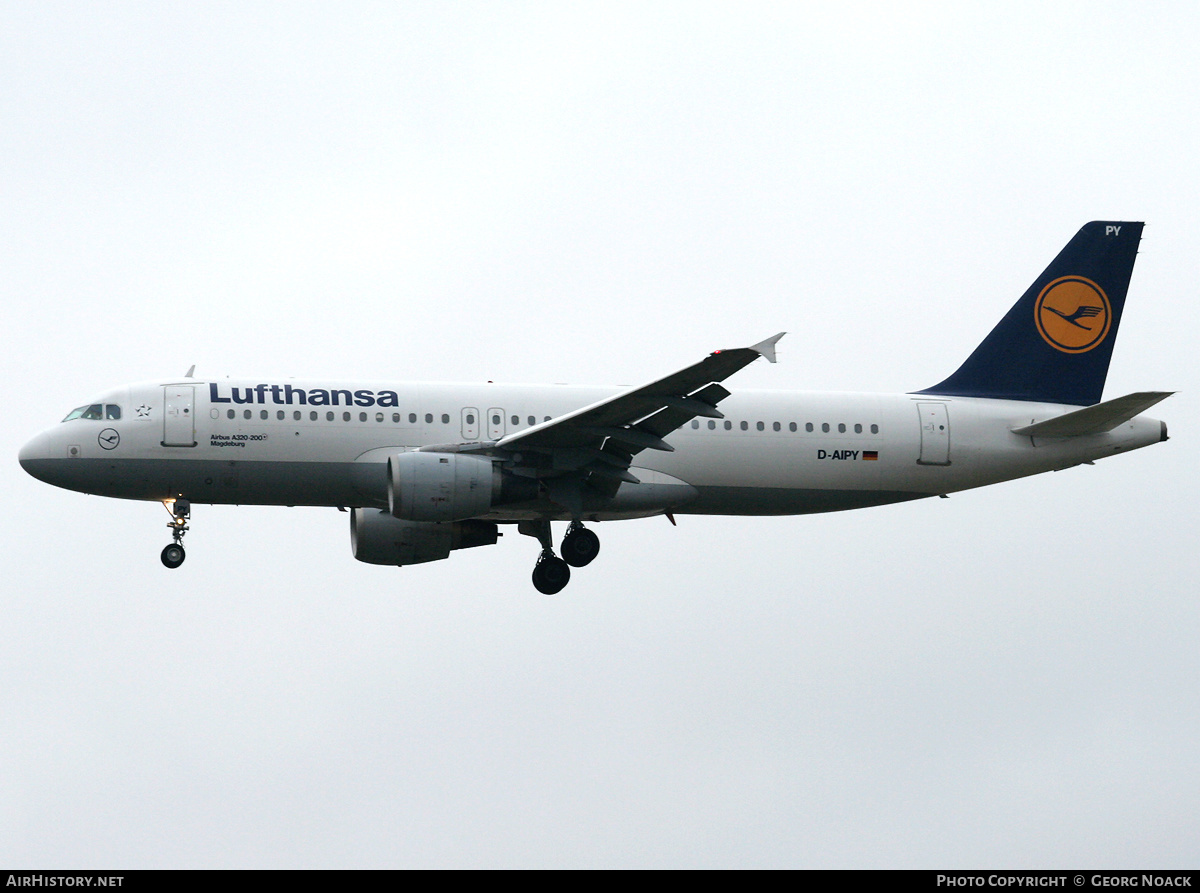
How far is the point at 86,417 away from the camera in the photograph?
111 ft

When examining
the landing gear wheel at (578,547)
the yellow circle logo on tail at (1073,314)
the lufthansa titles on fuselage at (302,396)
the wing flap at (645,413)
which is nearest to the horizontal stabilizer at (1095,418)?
the yellow circle logo on tail at (1073,314)

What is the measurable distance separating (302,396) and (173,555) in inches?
171

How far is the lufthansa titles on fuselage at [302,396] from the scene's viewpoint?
33781 mm

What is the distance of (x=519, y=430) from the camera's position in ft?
114

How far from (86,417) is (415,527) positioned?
7.56 m

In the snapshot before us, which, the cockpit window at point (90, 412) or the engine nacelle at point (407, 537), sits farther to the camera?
the engine nacelle at point (407, 537)

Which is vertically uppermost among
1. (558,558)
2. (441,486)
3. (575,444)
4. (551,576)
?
(575,444)

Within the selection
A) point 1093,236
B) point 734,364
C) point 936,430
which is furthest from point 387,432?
point 1093,236

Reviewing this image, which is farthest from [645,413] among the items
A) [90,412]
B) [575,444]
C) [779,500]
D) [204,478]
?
[90,412]

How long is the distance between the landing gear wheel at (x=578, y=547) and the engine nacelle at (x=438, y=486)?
303 cm

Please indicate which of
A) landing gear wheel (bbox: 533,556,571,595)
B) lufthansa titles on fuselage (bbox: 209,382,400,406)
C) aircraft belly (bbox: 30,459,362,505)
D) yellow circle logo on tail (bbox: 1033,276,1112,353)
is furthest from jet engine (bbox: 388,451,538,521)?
yellow circle logo on tail (bbox: 1033,276,1112,353)

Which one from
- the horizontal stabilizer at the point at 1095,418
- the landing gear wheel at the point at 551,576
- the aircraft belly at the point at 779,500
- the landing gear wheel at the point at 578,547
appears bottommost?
the landing gear wheel at the point at 551,576

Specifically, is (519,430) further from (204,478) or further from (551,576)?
(204,478)

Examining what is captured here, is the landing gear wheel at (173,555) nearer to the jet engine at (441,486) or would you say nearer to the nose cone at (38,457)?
the nose cone at (38,457)
